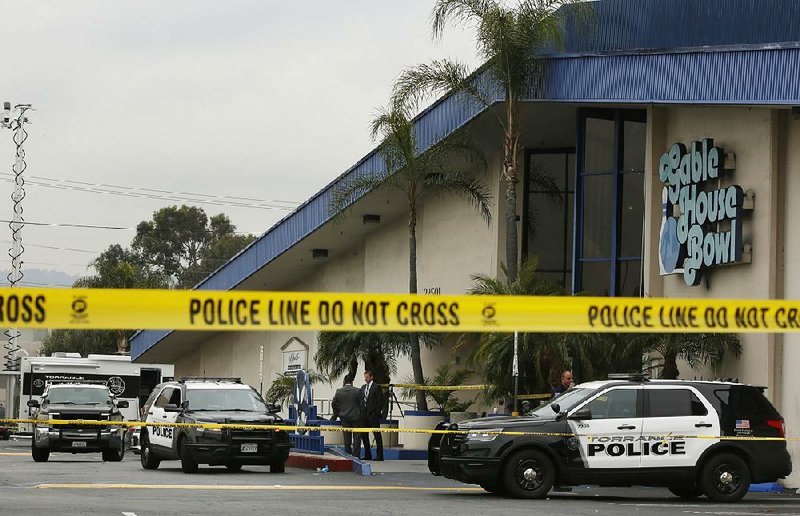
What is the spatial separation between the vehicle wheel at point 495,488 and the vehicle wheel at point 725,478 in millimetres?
2758

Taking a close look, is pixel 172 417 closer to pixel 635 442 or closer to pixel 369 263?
pixel 635 442

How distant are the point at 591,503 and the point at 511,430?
57.3 inches

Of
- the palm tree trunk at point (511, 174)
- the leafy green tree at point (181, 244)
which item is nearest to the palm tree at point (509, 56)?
the palm tree trunk at point (511, 174)

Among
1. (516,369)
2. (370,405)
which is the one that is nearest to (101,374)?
(370,405)

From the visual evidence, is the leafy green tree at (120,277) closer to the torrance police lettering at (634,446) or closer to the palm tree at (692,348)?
the palm tree at (692,348)

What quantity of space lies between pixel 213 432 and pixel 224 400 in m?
1.29

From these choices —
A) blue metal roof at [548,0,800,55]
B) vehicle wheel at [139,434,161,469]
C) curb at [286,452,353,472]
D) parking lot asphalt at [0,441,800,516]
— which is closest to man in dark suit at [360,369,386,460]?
curb at [286,452,353,472]

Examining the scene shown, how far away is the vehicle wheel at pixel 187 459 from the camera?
923 inches

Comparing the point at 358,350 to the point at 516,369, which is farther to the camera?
the point at 358,350

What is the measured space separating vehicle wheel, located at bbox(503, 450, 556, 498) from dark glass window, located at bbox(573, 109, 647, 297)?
13.0 m

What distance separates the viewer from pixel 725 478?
19078 mm

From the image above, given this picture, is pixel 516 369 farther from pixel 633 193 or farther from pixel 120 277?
pixel 120 277

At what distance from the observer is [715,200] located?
26422 mm

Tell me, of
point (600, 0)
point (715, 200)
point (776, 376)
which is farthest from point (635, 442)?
point (600, 0)
